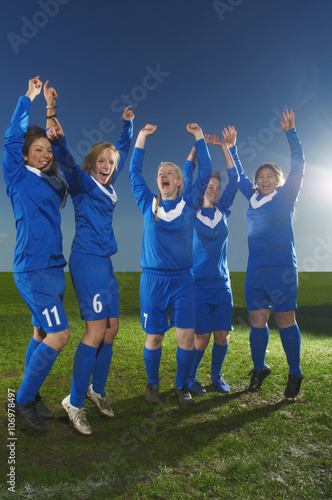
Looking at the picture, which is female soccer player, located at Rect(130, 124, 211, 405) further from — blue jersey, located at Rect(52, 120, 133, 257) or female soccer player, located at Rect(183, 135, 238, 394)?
blue jersey, located at Rect(52, 120, 133, 257)

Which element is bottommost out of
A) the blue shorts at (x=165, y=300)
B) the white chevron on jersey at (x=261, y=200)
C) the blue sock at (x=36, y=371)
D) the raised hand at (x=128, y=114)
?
the blue sock at (x=36, y=371)

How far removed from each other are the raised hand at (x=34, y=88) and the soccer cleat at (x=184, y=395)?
3639 millimetres

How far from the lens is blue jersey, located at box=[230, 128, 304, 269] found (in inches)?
184

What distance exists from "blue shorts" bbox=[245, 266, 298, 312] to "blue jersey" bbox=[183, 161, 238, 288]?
14.6 inches

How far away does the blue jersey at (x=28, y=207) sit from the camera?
10.9 ft

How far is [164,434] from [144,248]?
2.09m

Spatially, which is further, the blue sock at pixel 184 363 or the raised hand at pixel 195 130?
the raised hand at pixel 195 130

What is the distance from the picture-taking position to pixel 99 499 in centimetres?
242

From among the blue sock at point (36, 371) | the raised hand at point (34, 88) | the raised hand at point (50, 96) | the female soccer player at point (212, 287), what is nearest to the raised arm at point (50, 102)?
the raised hand at point (50, 96)

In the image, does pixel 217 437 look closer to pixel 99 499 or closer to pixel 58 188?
pixel 99 499

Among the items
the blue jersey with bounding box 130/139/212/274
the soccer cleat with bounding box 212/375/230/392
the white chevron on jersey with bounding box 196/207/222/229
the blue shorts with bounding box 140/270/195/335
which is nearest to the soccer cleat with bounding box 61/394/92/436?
the blue shorts with bounding box 140/270/195/335

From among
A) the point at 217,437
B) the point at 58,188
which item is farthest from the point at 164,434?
the point at 58,188

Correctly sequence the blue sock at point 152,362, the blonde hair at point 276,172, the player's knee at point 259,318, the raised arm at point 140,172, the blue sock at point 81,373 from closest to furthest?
the blue sock at point 81,373, the blue sock at point 152,362, the raised arm at point 140,172, the player's knee at point 259,318, the blonde hair at point 276,172

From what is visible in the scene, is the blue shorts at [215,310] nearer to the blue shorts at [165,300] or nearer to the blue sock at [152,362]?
the blue shorts at [165,300]
